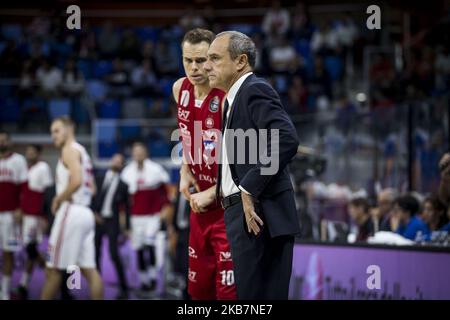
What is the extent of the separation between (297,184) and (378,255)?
327cm

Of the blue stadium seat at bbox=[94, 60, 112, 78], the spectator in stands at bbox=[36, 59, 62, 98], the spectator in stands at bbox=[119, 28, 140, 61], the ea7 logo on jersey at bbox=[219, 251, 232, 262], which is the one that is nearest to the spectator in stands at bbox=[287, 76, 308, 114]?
the spectator in stands at bbox=[119, 28, 140, 61]

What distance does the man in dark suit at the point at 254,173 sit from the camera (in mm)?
4594

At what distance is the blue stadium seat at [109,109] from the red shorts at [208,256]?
1176 cm

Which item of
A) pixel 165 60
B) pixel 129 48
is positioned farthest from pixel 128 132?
pixel 129 48

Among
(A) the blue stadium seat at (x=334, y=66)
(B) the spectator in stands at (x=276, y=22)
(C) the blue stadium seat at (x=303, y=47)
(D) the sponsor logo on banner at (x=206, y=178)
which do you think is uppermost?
(B) the spectator in stands at (x=276, y=22)

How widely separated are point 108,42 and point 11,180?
8805 millimetres

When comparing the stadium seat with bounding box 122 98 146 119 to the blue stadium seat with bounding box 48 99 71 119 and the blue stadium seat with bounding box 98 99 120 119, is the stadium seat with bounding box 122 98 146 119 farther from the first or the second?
the blue stadium seat with bounding box 48 99 71 119

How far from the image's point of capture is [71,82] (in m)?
17.7

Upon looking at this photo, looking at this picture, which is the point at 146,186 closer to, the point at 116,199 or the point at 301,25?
the point at 116,199

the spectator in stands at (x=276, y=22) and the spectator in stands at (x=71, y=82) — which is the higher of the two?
the spectator in stands at (x=276, y=22)

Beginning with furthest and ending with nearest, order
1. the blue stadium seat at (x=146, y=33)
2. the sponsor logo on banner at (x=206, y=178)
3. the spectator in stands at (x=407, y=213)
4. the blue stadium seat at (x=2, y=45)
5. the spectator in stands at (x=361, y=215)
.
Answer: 1. the blue stadium seat at (x=146, y=33)
2. the blue stadium seat at (x=2, y=45)
3. the spectator in stands at (x=361, y=215)
4. the spectator in stands at (x=407, y=213)
5. the sponsor logo on banner at (x=206, y=178)

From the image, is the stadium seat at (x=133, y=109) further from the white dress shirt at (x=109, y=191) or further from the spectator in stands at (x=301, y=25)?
the white dress shirt at (x=109, y=191)

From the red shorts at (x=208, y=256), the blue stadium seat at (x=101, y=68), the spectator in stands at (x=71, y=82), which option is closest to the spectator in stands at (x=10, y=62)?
the spectator in stands at (x=71, y=82)

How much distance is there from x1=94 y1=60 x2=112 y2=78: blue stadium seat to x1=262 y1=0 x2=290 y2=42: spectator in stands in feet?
12.2
